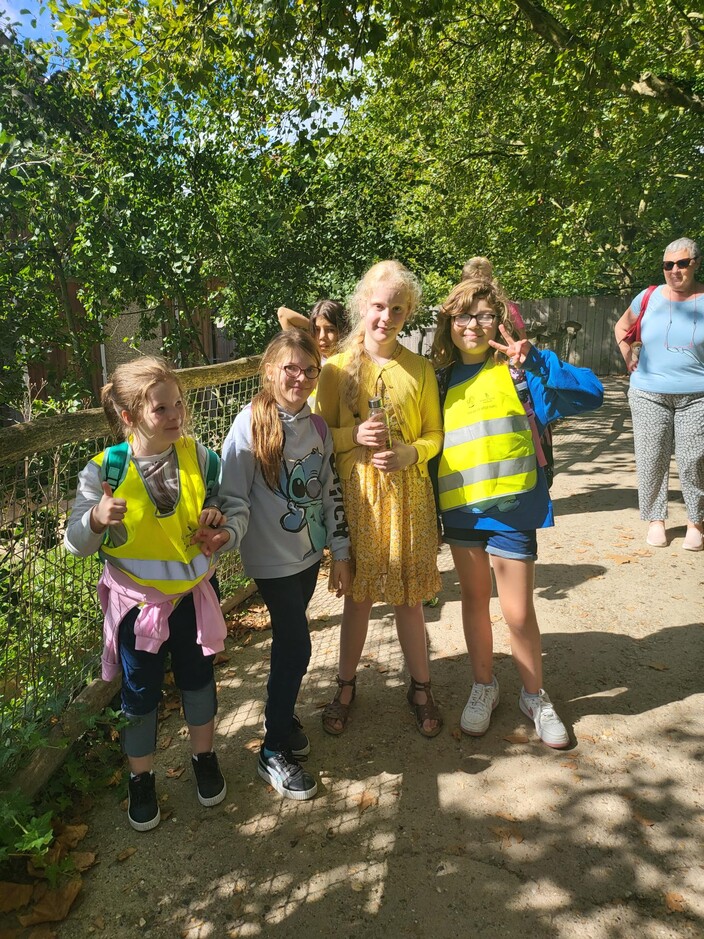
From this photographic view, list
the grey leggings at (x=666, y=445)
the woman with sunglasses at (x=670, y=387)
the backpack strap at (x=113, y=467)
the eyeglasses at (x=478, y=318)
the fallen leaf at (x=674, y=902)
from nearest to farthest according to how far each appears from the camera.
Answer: the fallen leaf at (x=674, y=902) → the backpack strap at (x=113, y=467) → the eyeglasses at (x=478, y=318) → the woman with sunglasses at (x=670, y=387) → the grey leggings at (x=666, y=445)

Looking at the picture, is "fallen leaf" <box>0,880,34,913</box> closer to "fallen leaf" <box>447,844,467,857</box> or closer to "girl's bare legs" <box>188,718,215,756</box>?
"girl's bare legs" <box>188,718,215,756</box>

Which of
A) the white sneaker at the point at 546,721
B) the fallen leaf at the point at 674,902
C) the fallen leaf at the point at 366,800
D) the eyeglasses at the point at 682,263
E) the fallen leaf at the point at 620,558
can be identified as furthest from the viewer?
the fallen leaf at the point at 620,558

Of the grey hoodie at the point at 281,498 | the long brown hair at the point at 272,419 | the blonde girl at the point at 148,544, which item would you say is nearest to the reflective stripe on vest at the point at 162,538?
the blonde girl at the point at 148,544

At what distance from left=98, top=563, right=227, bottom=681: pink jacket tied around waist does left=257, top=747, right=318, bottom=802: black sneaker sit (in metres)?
0.63

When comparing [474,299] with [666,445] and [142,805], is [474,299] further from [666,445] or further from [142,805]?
[666,445]

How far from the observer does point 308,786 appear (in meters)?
2.52

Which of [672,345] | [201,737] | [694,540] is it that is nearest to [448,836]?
[201,737]

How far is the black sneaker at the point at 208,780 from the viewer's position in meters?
2.50

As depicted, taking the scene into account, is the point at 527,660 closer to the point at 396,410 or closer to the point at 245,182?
the point at 396,410

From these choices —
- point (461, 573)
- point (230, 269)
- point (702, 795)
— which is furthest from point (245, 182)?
point (702, 795)

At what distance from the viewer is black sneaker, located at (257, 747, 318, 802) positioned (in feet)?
8.25

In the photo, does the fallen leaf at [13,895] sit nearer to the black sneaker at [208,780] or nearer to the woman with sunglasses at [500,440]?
the black sneaker at [208,780]

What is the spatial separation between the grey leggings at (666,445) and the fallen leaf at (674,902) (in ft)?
10.4

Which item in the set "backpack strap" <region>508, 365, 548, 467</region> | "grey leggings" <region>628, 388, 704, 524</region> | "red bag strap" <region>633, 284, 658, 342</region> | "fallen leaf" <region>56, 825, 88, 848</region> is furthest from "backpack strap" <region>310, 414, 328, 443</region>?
"red bag strap" <region>633, 284, 658, 342</region>
